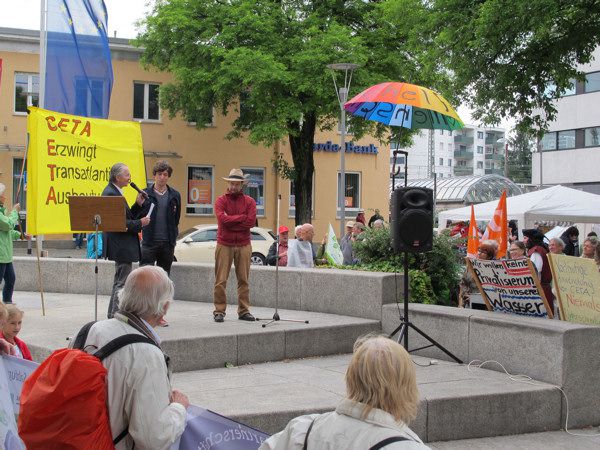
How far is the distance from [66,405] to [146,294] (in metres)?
0.68

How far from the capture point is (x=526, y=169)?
351 feet

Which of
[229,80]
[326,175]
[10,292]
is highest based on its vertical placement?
[229,80]

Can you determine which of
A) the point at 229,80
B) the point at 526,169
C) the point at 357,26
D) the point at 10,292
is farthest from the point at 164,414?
the point at 526,169

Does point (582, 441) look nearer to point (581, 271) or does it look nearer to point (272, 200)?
point (581, 271)

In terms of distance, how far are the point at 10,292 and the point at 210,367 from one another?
4.47 meters

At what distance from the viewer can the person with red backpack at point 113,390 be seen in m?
3.35

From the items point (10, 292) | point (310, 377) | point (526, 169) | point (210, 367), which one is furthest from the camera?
point (526, 169)

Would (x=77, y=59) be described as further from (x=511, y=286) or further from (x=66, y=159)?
(x=511, y=286)

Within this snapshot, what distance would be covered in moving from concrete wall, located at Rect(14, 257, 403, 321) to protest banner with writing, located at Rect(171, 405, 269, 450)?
6.21 metres

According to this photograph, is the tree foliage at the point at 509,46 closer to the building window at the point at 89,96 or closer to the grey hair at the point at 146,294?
the building window at the point at 89,96

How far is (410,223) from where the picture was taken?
8.57m

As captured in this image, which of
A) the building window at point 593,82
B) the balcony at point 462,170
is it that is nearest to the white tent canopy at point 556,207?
the building window at point 593,82

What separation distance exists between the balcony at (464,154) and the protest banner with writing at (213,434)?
143678 mm

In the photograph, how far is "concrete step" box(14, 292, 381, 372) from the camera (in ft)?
27.6
